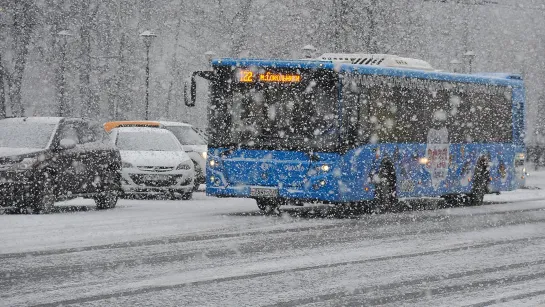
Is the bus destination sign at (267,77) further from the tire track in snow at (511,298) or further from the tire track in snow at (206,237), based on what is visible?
the tire track in snow at (511,298)

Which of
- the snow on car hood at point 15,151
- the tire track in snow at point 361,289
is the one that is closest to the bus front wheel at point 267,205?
the snow on car hood at point 15,151

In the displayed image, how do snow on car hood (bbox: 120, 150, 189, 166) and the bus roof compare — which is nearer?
the bus roof

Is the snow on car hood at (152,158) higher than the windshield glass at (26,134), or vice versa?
the windshield glass at (26,134)

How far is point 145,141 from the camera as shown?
87.1 feet

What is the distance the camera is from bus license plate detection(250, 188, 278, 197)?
2052cm

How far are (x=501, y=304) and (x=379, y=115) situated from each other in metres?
11.7

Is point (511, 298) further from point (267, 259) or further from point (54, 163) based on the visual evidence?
point (54, 163)

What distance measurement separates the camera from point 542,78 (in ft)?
217

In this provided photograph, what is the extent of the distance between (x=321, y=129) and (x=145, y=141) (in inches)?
285

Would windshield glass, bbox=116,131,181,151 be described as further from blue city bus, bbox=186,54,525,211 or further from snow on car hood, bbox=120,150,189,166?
blue city bus, bbox=186,54,525,211

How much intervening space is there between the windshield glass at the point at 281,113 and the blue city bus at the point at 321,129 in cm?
2

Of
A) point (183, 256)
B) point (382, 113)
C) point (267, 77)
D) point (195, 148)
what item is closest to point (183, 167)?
point (195, 148)

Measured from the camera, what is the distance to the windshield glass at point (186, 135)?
29.4 metres

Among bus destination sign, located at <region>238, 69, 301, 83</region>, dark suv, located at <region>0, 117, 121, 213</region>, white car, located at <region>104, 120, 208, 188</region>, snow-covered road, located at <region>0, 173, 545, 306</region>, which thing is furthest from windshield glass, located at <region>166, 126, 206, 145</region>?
bus destination sign, located at <region>238, 69, 301, 83</region>
